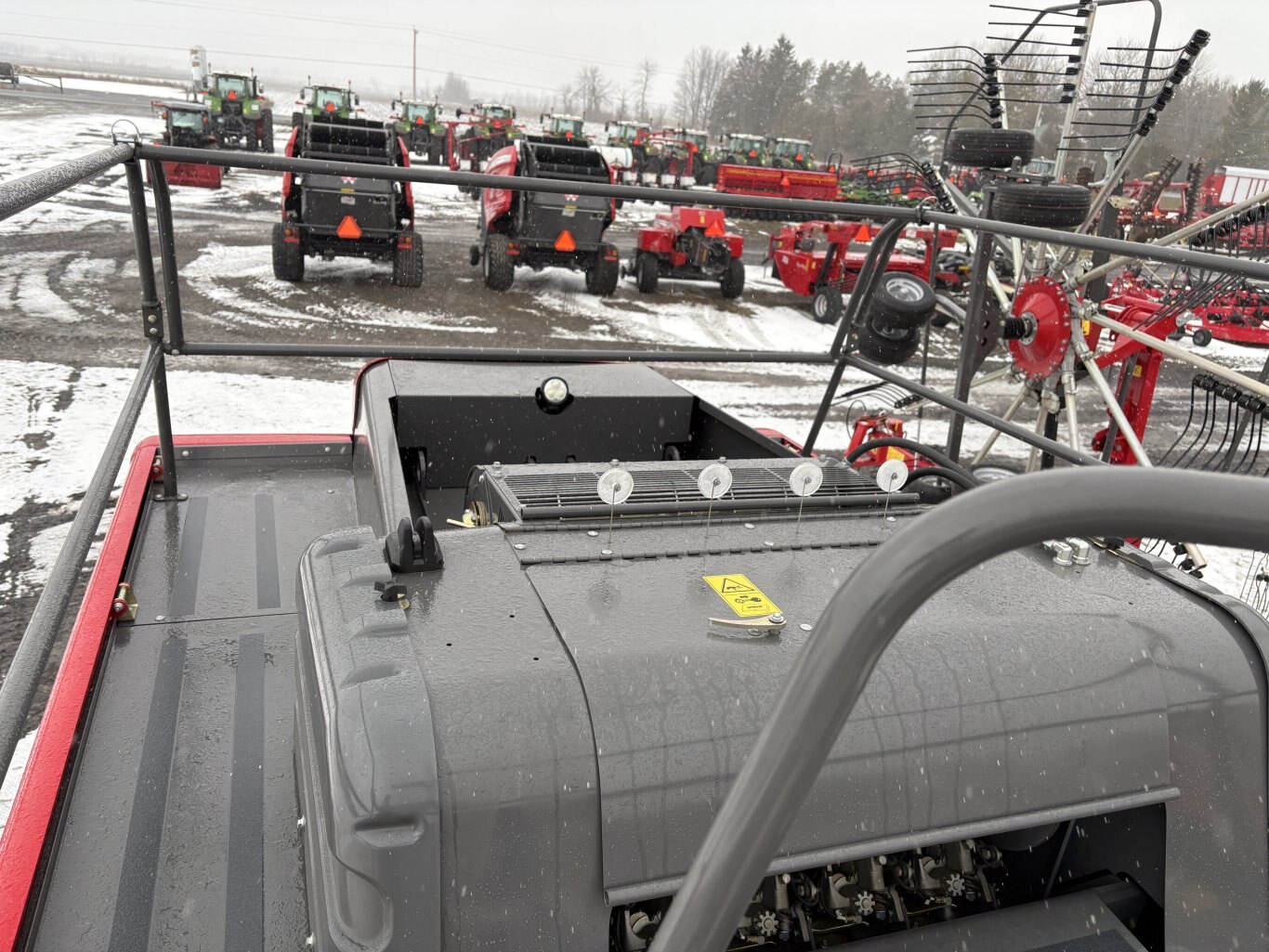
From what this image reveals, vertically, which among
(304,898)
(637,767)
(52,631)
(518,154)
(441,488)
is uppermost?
(518,154)

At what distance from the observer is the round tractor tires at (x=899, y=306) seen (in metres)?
3.18

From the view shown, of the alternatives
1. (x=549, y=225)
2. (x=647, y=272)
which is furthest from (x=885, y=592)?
(x=647, y=272)

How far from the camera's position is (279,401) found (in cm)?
665

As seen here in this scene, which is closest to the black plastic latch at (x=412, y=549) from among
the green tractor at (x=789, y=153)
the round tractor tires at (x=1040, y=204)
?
the round tractor tires at (x=1040, y=204)

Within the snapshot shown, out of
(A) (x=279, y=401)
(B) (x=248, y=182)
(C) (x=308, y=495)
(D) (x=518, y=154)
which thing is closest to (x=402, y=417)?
(C) (x=308, y=495)

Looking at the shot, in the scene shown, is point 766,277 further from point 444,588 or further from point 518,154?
point 444,588

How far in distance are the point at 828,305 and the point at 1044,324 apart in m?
5.85

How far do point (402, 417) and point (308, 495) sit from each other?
2.14ft

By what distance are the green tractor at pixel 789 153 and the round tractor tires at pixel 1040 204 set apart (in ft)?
69.4

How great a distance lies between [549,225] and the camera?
11352mm

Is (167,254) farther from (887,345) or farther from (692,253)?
(692,253)

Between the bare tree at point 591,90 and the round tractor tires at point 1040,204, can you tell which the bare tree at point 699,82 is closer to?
the bare tree at point 591,90

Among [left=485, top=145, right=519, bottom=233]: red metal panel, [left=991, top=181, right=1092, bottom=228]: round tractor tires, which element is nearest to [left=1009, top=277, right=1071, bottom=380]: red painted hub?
[left=991, top=181, right=1092, bottom=228]: round tractor tires

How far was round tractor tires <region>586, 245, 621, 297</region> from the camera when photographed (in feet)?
38.2
